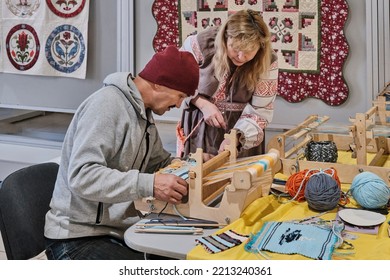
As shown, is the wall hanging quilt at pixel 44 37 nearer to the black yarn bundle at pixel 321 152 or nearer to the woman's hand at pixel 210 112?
the woman's hand at pixel 210 112

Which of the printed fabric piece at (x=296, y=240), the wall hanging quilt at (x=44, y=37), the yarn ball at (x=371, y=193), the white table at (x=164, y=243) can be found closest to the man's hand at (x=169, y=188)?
the white table at (x=164, y=243)

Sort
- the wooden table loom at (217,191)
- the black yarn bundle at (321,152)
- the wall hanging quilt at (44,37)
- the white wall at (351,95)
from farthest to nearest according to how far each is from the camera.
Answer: the wall hanging quilt at (44,37)
the white wall at (351,95)
the black yarn bundle at (321,152)
the wooden table loom at (217,191)

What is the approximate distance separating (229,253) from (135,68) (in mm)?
2330

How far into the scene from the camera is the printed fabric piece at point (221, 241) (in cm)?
144

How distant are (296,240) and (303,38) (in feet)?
6.11

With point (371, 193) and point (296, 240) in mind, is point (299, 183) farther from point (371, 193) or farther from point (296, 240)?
point (296, 240)

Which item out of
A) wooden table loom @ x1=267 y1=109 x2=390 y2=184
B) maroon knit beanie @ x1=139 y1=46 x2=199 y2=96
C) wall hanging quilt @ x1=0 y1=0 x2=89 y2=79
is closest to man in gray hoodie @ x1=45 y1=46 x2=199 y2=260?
maroon knit beanie @ x1=139 y1=46 x2=199 y2=96

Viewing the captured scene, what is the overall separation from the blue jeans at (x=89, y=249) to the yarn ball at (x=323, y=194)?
565 mm

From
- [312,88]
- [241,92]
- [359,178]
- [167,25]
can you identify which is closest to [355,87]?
[312,88]

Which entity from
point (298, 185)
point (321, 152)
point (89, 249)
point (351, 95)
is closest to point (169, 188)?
point (89, 249)

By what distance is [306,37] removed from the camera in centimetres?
312

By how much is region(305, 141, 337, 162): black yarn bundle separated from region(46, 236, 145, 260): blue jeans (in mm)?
782

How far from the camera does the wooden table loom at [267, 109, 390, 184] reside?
2.08 m
